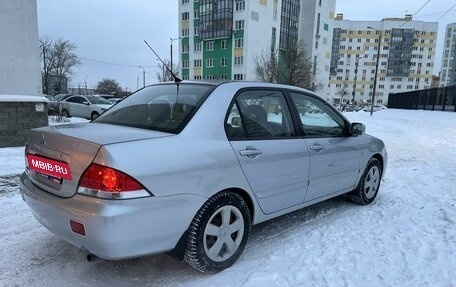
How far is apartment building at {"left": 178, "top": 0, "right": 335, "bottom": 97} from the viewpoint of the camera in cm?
5538

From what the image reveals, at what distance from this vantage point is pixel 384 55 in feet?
357

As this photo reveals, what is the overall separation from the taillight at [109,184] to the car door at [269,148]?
0.97 m

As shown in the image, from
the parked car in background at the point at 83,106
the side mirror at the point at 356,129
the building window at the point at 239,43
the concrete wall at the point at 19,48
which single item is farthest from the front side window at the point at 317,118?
the building window at the point at 239,43

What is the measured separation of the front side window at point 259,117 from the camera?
322 cm

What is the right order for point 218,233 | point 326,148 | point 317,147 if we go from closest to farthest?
point 218,233
point 317,147
point 326,148

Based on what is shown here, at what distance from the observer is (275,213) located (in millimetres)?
3598

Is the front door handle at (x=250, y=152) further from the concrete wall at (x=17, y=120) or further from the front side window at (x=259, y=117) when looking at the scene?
the concrete wall at (x=17, y=120)

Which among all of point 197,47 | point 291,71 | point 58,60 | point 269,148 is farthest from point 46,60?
point 269,148

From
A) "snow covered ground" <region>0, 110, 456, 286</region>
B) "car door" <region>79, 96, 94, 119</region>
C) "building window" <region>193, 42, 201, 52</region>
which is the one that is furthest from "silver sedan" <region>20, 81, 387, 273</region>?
"building window" <region>193, 42, 201, 52</region>

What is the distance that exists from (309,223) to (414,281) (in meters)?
1.42

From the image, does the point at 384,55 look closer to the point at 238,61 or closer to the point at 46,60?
the point at 238,61

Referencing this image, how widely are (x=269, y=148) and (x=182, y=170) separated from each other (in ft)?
3.42

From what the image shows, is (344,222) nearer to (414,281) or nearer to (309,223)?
(309,223)

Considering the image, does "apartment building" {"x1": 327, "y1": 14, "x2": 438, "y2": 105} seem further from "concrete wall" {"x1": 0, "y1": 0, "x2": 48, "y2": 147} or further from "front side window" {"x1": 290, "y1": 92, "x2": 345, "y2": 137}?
"front side window" {"x1": 290, "y1": 92, "x2": 345, "y2": 137}
